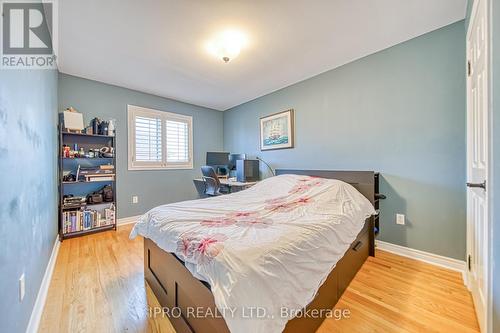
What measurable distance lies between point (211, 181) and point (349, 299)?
2594 mm

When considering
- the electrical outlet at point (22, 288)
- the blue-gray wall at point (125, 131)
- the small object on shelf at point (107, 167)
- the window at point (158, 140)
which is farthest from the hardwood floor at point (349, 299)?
the window at point (158, 140)

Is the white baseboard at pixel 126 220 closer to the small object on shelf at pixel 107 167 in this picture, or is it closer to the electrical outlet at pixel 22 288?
the small object on shelf at pixel 107 167

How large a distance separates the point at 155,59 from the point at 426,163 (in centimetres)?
335

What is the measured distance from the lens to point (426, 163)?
214cm

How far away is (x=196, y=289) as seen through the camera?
1085mm

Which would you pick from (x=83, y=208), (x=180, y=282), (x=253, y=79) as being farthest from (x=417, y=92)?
(x=83, y=208)

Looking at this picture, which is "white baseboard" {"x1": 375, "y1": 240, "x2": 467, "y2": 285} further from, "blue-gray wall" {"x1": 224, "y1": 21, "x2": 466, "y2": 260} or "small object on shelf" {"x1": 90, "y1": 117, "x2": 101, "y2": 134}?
"small object on shelf" {"x1": 90, "y1": 117, "x2": 101, "y2": 134}

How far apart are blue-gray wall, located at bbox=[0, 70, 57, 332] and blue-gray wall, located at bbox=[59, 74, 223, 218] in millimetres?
1609

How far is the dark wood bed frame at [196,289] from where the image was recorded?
3.39 ft

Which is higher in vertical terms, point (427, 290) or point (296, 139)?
point (296, 139)

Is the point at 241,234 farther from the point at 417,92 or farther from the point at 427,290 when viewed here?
the point at 417,92

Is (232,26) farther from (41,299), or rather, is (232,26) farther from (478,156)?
(41,299)

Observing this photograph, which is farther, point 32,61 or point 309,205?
point 309,205

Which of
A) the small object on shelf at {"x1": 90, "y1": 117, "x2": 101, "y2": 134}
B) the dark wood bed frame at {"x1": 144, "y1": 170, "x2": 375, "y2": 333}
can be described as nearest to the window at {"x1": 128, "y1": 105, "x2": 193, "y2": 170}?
the small object on shelf at {"x1": 90, "y1": 117, "x2": 101, "y2": 134}
